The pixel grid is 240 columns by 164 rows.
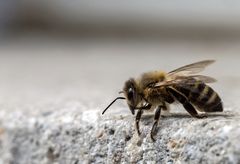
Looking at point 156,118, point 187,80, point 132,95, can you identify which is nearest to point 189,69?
point 187,80

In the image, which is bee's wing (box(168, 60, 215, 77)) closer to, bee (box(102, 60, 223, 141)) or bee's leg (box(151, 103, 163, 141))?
bee (box(102, 60, 223, 141))

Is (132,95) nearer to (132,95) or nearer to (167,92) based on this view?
(132,95)

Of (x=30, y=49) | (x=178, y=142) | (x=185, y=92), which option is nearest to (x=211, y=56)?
(x=30, y=49)

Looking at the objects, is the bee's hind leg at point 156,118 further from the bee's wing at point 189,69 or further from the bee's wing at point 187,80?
the bee's wing at point 189,69

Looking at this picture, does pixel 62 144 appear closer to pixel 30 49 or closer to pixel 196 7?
pixel 30 49

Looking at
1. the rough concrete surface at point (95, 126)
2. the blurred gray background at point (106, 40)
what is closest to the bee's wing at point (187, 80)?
the rough concrete surface at point (95, 126)

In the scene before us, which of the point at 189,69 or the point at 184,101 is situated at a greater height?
the point at 189,69

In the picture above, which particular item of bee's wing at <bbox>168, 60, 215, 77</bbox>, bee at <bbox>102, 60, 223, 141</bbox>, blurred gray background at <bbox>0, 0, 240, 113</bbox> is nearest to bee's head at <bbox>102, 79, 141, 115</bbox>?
bee at <bbox>102, 60, 223, 141</bbox>
